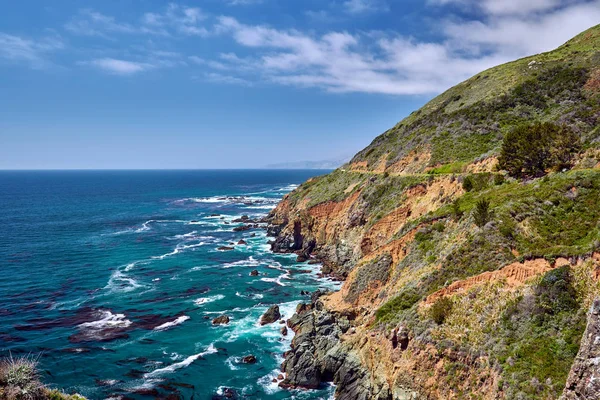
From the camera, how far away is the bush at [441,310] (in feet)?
88.2

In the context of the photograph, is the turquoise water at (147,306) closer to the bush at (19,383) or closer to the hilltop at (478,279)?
the hilltop at (478,279)

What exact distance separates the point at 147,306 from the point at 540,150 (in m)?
53.8

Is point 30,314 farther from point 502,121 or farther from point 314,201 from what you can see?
point 502,121

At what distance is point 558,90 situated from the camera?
2662 inches

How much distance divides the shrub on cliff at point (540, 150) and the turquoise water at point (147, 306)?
31.0m

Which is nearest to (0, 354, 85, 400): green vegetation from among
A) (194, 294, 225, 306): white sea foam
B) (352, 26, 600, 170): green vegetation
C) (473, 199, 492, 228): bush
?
(194, 294, 225, 306): white sea foam

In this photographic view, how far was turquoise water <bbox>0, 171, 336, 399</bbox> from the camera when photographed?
34.8 meters

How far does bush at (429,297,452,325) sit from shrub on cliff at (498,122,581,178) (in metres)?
23.7

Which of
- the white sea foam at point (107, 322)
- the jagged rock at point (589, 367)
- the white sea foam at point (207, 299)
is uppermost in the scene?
the jagged rock at point (589, 367)

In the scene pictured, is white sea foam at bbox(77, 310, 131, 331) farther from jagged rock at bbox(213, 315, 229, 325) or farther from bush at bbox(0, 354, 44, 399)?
bush at bbox(0, 354, 44, 399)

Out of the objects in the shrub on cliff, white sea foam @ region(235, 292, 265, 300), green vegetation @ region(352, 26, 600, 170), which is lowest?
white sea foam @ region(235, 292, 265, 300)

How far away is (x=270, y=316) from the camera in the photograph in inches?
1816

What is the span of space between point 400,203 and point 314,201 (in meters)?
30.2

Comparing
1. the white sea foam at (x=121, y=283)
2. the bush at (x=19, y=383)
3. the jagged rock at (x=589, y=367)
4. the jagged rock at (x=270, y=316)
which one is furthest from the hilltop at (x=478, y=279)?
the white sea foam at (x=121, y=283)
